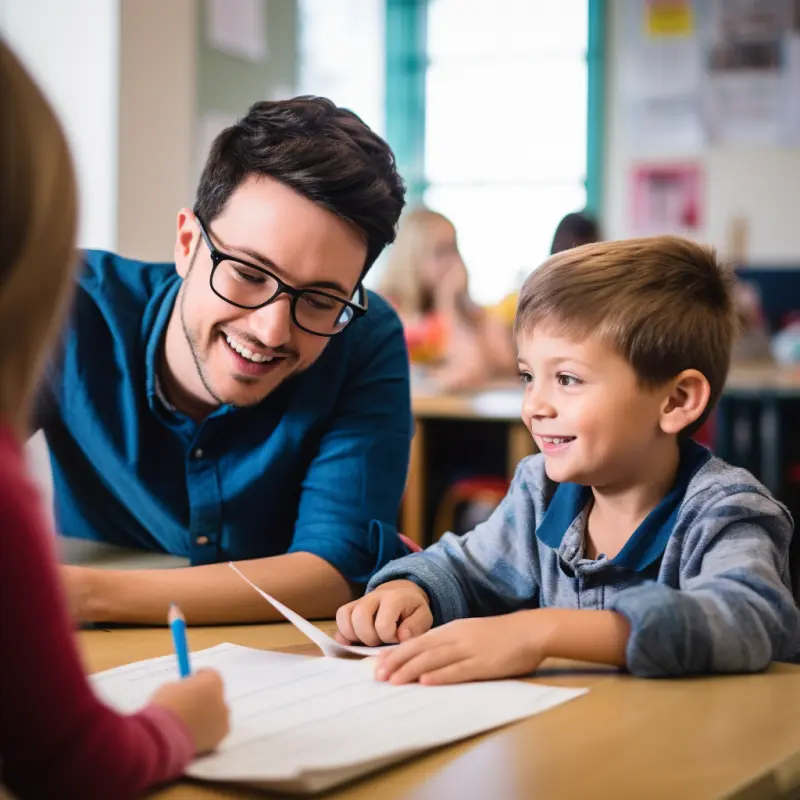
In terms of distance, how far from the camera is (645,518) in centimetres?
106

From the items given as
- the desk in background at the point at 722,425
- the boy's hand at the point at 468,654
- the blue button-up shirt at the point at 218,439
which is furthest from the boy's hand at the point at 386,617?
the desk in background at the point at 722,425

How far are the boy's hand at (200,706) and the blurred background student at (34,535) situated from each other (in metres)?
0.08

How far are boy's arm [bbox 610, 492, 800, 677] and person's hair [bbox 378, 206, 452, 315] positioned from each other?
3730 mm

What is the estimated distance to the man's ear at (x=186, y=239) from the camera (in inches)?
50.5

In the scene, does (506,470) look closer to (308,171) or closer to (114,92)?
(114,92)

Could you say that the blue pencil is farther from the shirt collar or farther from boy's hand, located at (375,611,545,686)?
the shirt collar

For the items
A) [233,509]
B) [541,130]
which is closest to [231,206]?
[233,509]

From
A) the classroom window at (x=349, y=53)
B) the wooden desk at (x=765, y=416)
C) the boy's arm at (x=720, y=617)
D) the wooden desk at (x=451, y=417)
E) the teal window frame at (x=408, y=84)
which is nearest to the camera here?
the boy's arm at (x=720, y=617)

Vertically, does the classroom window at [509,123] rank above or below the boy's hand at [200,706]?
above

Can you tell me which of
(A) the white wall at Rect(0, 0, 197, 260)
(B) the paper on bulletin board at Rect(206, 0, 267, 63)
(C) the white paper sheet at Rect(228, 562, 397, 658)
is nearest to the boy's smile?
(C) the white paper sheet at Rect(228, 562, 397, 658)

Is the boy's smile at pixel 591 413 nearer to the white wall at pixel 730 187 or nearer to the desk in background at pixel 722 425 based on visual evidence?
the desk in background at pixel 722 425

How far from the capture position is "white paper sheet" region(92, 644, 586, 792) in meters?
0.63

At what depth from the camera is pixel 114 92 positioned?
2.48m

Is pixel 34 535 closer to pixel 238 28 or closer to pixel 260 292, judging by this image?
pixel 260 292
